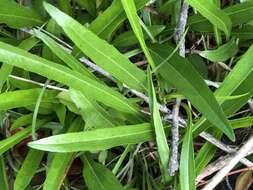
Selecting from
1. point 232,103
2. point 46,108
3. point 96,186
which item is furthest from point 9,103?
point 232,103

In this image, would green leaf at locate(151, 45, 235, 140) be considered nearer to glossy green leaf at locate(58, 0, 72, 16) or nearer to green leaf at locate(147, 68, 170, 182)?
green leaf at locate(147, 68, 170, 182)

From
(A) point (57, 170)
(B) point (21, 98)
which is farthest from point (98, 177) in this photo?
(B) point (21, 98)

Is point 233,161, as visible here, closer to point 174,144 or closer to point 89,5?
point 174,144

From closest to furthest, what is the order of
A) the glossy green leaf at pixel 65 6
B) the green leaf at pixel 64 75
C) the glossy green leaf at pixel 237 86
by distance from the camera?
the green leaf at pixel 64 75 < the glossy green leaf at pixel 237 86 < the glossy green leaf at pixel 65 6

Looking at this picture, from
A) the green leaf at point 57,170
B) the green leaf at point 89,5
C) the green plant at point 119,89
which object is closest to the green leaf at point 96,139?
the green plant at point 119,89

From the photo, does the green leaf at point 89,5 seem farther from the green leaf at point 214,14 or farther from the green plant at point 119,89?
the green leaf at point 214,14

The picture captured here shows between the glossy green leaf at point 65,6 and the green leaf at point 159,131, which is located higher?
the glossy green leaf at point 65,6
